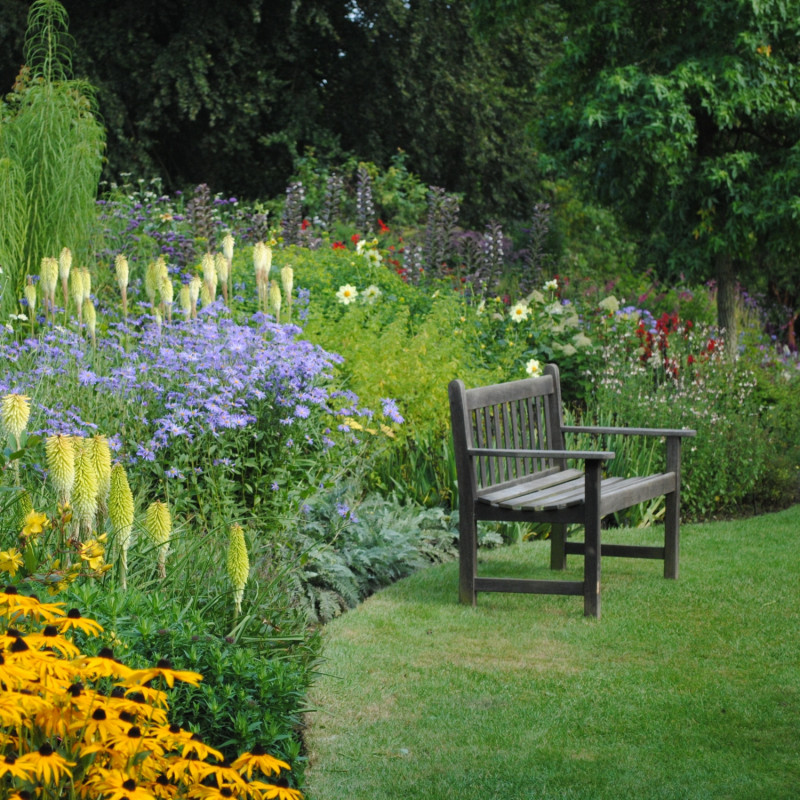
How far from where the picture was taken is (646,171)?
11.0m

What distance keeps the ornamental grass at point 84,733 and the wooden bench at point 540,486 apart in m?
2.96

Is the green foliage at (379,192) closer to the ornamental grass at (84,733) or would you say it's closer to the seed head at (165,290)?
the seed head at (165,290)

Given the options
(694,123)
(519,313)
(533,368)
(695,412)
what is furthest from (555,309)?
(694,123)

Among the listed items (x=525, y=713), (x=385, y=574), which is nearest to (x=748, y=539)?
(x=385, y=574)

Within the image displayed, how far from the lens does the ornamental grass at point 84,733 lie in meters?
2.18

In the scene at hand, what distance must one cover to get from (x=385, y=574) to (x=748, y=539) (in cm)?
265

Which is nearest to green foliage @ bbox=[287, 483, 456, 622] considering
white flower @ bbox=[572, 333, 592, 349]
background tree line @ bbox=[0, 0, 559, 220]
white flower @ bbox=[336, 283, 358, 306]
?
white flower @ bbox=[336, 283, 358, 306]

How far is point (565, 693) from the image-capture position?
424 cm

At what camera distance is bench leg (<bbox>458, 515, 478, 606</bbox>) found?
5.37 meters

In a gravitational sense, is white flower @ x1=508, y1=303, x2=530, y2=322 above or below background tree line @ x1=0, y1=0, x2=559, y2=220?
below

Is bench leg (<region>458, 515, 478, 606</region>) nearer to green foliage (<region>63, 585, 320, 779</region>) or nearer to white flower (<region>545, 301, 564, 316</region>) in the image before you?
green foliage (<region>63, 585, 320, 779</region>)

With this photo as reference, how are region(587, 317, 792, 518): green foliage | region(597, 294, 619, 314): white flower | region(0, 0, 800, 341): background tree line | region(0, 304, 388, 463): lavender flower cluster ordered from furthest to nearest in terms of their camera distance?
region(0, 0, 800, 341): background tree line, region(597, 294, 619, 314): white flower, region(587, 317, 792, 518): green foliage, region(0, 304, 388, 463): lavender flower cluster

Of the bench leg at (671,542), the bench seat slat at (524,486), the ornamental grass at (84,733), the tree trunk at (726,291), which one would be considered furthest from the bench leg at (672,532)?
the tree trunk at (726,291)

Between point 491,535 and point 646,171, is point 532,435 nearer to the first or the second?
point 491,535
